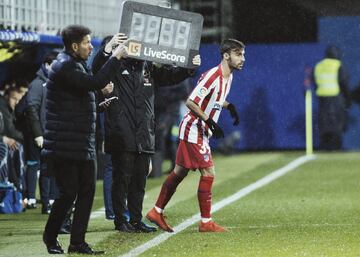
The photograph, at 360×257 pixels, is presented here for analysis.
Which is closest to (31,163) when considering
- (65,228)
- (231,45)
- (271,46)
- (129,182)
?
(65,228)

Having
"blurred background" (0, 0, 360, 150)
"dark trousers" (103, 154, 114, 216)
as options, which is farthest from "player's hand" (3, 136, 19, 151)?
"blurred background" (0, 0, 360, 150)

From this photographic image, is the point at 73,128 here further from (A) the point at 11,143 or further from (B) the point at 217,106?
(A) the point at 11,143

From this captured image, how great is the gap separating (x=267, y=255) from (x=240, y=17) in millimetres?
21478

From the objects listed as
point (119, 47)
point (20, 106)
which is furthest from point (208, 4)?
point (119, 47)

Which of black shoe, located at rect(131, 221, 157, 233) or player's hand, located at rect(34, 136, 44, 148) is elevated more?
player's hand, located at rect(34, 136, 44, 148)

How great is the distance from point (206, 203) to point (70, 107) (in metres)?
2.40

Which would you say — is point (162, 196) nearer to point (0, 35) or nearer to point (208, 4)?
point (0, 35)

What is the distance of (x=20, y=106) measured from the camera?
16.5 metres

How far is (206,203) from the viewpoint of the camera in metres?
12.7

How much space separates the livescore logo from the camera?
1207cm

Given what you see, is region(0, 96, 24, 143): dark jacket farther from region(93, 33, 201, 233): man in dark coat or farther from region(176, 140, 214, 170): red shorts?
region(176, 140, 214, 170): red shorts

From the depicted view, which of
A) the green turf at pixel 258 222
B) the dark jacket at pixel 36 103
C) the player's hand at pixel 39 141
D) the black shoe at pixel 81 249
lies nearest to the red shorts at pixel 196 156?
the green turf at pixel 258 222

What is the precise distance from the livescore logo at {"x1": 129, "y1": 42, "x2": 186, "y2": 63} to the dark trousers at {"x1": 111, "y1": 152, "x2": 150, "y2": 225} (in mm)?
1120

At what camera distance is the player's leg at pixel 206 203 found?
1265 cm
